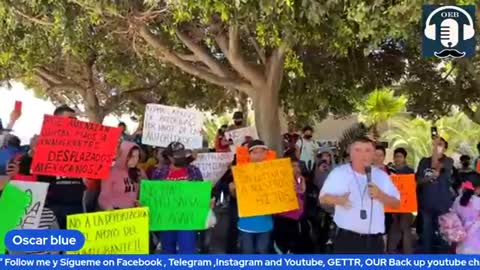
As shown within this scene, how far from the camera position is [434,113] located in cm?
1683

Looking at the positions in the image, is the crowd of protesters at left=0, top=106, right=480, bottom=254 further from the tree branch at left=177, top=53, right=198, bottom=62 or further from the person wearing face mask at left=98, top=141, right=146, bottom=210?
the tree branch at left=177, top=53, right=198, bottom=62

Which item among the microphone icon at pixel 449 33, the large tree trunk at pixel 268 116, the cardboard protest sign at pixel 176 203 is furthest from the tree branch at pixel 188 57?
the microphone icon at pixel 449 33

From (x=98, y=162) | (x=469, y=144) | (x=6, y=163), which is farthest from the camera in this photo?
(x=469, y=144)

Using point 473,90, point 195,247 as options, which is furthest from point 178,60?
point 473,90

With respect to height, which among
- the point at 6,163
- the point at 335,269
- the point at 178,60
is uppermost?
the point at 178,60

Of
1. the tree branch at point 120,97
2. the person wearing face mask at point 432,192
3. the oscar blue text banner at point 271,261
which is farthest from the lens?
the tree branch at point 120,97

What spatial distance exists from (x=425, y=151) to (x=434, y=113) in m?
7.65

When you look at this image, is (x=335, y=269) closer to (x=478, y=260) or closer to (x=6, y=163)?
(x=478, y=260)

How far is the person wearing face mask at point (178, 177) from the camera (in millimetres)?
7664

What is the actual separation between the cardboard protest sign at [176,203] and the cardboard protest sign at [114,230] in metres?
0.37

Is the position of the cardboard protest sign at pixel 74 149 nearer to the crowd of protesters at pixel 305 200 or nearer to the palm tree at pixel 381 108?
the crowd of protesters at pixel 305 200

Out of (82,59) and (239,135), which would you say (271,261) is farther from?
(82,59)

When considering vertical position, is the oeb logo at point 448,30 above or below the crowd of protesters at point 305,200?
above

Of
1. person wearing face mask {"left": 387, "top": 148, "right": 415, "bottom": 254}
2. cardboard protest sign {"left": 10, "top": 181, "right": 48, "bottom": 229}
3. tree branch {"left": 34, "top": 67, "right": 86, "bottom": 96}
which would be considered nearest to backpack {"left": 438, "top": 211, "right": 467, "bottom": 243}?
person wearing face mask {"left": 387, "top": 148, "right": 415, "bottom": 254}
